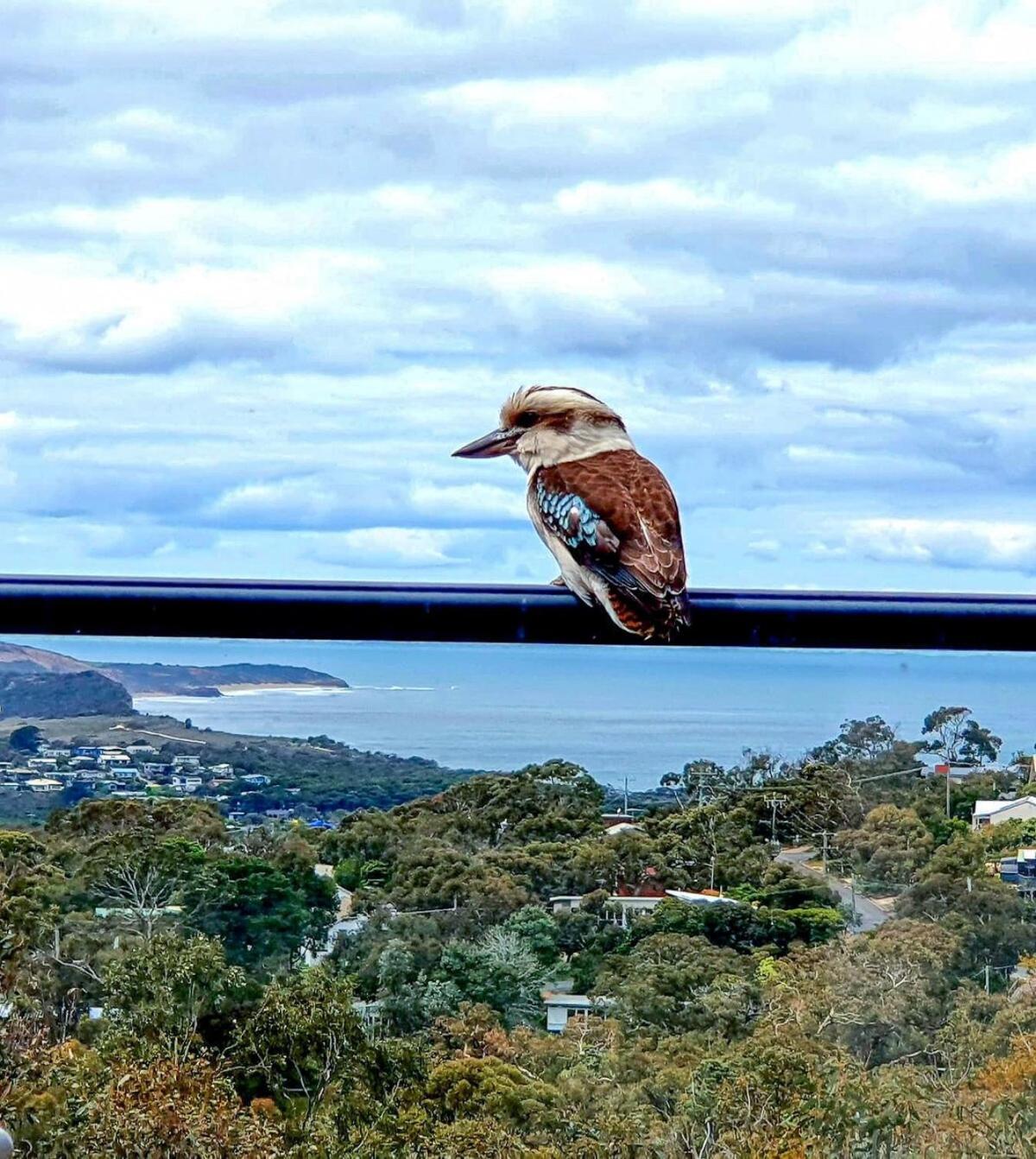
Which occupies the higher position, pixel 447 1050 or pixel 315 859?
pixel 315 859

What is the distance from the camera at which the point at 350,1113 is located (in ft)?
5.79

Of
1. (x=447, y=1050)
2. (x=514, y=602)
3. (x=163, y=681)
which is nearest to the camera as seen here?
(x=514, y=602)

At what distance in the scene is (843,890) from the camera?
179 centimetres

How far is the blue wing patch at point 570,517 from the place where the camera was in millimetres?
2104

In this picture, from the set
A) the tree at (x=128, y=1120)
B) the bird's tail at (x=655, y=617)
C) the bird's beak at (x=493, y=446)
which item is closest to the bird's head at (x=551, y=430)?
the bird's beak at (x=493, y=446)

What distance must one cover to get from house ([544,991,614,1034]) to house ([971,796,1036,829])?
20.9 inches

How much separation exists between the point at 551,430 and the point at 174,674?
3.59ft

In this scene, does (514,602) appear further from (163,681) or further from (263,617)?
(163,681)

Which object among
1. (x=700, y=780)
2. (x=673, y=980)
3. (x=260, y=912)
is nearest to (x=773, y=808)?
(x=700, y=780)

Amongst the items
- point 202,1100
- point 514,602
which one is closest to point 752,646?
point 514,602

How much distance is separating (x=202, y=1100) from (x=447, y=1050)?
0.32 m

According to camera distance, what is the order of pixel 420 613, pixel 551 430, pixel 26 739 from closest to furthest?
1. pixel 420 613
2. pixel 26 739
3. pixel 551 430

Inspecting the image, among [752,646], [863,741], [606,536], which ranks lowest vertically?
[863,741]

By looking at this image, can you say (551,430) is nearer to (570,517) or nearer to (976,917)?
(570,517)
